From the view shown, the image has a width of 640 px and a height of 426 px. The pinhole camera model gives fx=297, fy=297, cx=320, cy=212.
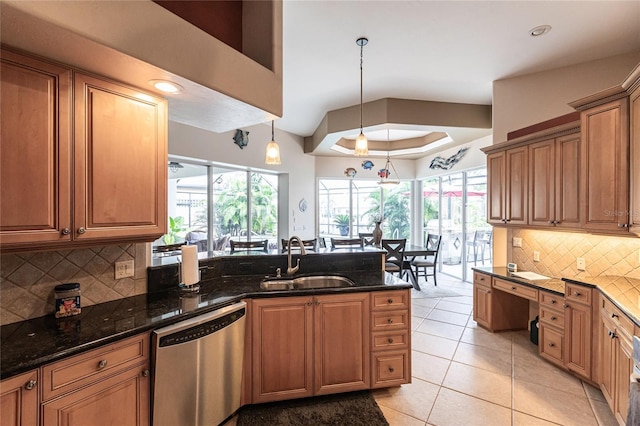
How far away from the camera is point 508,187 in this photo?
3508mm

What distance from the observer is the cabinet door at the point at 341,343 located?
2236 millimetres

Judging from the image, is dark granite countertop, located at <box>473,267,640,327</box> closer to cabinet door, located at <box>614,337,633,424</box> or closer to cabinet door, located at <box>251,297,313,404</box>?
cabinet door, located at <box>614,337,633,424</box>

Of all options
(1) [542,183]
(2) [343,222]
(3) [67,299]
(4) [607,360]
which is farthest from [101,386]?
(2) [343,222]

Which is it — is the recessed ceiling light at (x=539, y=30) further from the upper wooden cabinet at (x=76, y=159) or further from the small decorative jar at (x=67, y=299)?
the small decorative jar at (x=67, y=299)

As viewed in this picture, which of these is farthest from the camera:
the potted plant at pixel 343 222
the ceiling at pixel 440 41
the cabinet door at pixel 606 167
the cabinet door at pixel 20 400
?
the potted plant at pixel 343 222

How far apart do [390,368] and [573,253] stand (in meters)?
2.33

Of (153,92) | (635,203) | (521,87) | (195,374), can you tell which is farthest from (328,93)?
(195,374)

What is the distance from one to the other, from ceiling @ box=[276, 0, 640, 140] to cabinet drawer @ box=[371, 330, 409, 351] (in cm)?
259

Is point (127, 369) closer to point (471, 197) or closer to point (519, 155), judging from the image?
point (519, 155)

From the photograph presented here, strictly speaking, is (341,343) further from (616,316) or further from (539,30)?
(539,30)

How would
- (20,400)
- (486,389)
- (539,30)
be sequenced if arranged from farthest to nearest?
1. (539,30)
2. (486,389)
3. (20,400)

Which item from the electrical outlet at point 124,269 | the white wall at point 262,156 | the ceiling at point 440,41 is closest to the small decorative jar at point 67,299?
the electrical outlet at point 124,269

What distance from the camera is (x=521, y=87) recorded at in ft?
11.6

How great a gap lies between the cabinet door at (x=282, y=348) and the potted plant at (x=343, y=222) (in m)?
5.06
